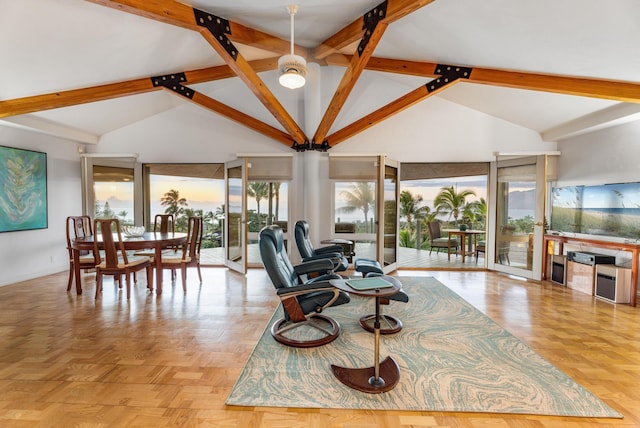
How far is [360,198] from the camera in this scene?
602 cm

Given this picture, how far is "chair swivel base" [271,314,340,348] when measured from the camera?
274 centimetres

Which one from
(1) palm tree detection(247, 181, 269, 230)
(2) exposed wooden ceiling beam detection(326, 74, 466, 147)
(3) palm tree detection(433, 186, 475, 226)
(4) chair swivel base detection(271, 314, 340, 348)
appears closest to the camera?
(4) chair swivel base detection(271, 314, 340, 348)

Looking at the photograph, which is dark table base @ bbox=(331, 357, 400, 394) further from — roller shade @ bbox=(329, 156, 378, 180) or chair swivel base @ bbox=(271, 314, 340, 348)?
roller shade @ bbox=(329, 156, 378, 180)

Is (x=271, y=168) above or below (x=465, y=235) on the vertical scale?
above

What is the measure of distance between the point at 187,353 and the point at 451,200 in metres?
8.11

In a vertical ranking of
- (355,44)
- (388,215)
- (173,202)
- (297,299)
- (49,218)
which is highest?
(355,44)

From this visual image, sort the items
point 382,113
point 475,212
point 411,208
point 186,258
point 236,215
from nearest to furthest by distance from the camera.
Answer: point 186,258 → point 382,113 → point 236,215 → point 475,212 → point 411,208

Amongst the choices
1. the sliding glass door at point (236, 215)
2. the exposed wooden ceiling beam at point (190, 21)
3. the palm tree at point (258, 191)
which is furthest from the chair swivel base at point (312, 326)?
the palm tree at point (258, 191)

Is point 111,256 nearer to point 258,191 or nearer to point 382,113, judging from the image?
point 258,191

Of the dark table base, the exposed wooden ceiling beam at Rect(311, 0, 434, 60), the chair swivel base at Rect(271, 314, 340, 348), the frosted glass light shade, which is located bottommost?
the dark table base

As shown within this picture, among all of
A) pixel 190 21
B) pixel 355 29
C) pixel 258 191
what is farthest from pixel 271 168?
pixel 190 21

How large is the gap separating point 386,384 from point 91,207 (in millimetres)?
6316

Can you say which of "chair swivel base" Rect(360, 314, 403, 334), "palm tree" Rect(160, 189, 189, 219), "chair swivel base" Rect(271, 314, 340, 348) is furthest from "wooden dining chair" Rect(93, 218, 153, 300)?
"palm tree" Rect(160, 189, 189, 219)

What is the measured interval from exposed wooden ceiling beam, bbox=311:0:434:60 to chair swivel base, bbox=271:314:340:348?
2.94 m
